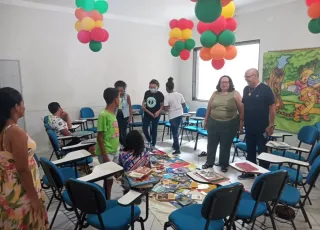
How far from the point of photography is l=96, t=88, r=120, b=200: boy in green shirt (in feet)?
8.09

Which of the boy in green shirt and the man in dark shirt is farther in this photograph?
the man in dark shirt

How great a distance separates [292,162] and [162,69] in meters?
4.88

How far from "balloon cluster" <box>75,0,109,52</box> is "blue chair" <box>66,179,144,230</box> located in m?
3.16

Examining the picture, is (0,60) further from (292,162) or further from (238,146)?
(292,162)

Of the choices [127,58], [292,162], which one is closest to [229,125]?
Answer: [292,162]

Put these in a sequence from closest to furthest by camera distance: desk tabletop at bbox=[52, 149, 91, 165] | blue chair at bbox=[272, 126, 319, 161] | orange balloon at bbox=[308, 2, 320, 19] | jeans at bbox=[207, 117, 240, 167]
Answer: desk tabletop at bbox=[52, 149, 91, 165] < orange balloon at bbox=[308, 2, 320, 19] < blue chair at bbox=[272, 126, 319, 161] < jeans at bbox=[207, 117, 240, 167]

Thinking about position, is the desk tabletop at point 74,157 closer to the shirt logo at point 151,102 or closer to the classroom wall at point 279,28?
the shirt logo at point 151,102

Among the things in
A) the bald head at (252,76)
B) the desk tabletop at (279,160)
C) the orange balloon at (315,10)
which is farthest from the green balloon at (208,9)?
the desk tabletop at (279,160)

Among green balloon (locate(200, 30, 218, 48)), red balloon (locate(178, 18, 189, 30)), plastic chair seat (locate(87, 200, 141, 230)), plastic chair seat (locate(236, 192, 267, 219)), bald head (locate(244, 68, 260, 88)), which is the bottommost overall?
plastic chair seat (locate(236, 192, 267, 219))

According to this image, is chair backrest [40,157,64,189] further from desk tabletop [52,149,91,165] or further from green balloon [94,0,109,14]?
green balloon [94,0,109,14]

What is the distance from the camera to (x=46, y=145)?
17.2 ft

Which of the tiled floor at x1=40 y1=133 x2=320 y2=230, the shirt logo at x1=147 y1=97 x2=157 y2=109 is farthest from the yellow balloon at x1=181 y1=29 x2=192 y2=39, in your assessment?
the tiled floor at x1=40 y1=133 x2=320 y2=230

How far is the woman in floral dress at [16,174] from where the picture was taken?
4.78ft

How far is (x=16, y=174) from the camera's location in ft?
5.05
